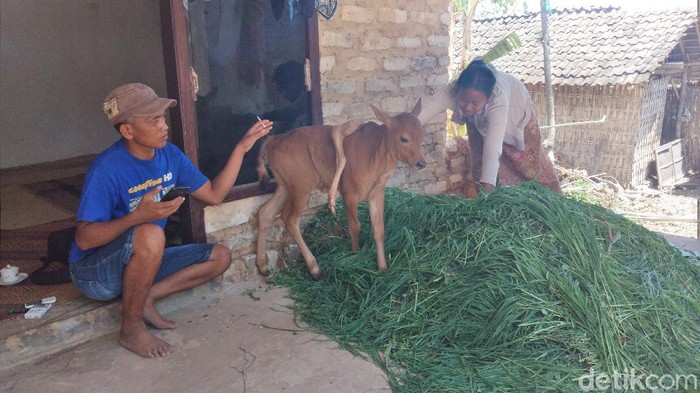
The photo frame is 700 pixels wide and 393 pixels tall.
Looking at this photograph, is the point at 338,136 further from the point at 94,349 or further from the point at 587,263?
the point at 94,349

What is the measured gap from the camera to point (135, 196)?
323cm

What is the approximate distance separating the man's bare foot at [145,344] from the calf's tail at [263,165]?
4.94 feet

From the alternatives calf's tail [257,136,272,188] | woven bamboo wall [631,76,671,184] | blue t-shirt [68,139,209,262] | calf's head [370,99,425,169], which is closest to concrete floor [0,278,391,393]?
blue t-shirt [68,139,209,262]

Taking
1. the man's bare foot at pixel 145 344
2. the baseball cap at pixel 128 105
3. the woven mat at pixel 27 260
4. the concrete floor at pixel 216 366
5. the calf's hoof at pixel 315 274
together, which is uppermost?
the baseball cap at pixel 128 105

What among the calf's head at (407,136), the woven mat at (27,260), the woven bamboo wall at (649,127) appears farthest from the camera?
the woven bamboo wall at (649,127)

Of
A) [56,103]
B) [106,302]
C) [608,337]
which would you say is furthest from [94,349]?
[56,103]

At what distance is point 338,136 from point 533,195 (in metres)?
1.49

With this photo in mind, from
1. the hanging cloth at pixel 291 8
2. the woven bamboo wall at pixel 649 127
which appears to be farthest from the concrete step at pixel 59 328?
the woven bamboo wall at pixel 649 127

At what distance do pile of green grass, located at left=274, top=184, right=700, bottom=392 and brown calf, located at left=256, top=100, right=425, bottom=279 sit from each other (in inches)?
10.9

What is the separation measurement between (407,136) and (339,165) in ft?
1.87

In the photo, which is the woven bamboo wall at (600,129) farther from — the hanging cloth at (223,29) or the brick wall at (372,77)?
the hanging cloth at (223,29)

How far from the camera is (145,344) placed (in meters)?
3.14

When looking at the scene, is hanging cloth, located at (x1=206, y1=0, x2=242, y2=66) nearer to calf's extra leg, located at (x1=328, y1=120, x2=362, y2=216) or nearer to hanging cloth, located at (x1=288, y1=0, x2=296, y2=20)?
hanging cloth, located at (x1=288, y1=0, x2=296, y2=20)

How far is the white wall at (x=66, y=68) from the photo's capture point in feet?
22.6
